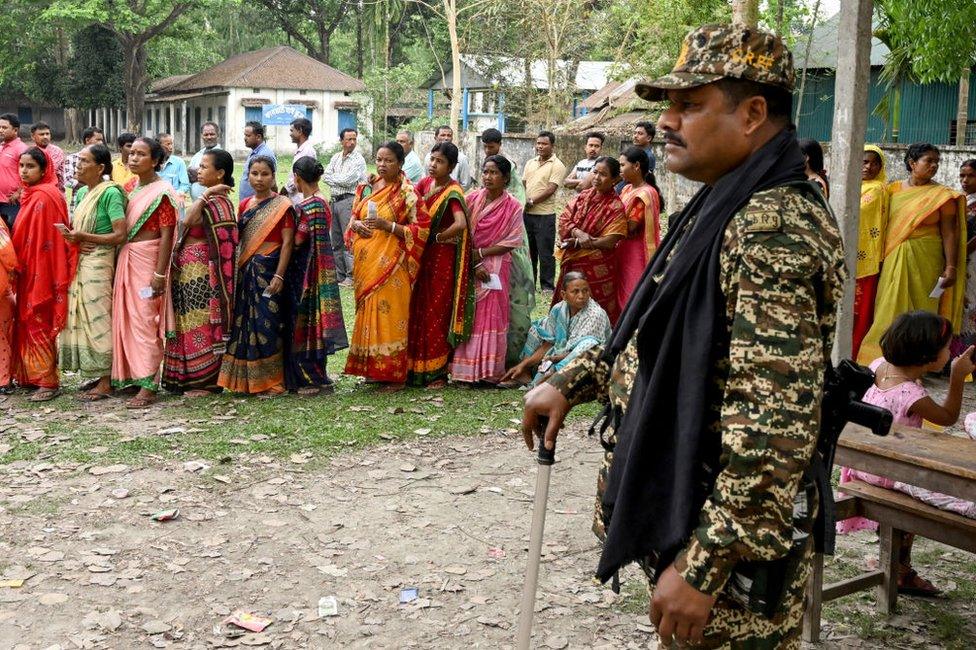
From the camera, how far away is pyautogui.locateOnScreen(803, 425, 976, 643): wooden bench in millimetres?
3652

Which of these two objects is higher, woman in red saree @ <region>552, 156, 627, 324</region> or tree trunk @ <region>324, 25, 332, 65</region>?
tree trunk @ <region>324, 25, 332, 65</region>

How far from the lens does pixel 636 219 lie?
8.38 meters

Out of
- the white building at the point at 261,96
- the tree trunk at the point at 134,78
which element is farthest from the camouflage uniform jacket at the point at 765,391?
the tree trunk at the point at 134,78

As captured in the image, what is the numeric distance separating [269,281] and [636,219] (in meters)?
3.00

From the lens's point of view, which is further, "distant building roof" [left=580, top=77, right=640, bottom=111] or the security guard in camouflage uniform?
"distant building roof" [left=580, top=77, right=640, bottom=111]

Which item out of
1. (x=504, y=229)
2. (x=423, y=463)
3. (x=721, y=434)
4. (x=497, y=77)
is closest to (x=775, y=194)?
(x=721, y=434)

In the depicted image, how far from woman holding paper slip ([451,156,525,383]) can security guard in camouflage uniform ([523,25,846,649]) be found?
590 centimetres

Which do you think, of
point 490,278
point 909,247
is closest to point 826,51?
point 909,247

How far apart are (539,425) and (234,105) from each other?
4063cm

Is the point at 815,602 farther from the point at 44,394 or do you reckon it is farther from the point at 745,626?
the point at 44,394

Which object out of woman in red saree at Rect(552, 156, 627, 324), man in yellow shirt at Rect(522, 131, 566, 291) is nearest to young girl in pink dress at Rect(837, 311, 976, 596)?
woman in red saree at Rect(552, 156, 627, 324)

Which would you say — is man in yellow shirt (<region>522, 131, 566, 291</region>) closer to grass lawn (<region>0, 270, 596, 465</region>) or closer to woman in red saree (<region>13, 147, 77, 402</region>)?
grass lawn (<region>0, 270, 596, 465</region>)

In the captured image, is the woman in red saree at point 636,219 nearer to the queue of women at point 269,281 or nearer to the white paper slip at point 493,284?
the queue of women at point 269,281

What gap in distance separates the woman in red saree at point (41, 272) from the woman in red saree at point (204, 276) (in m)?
0.84
